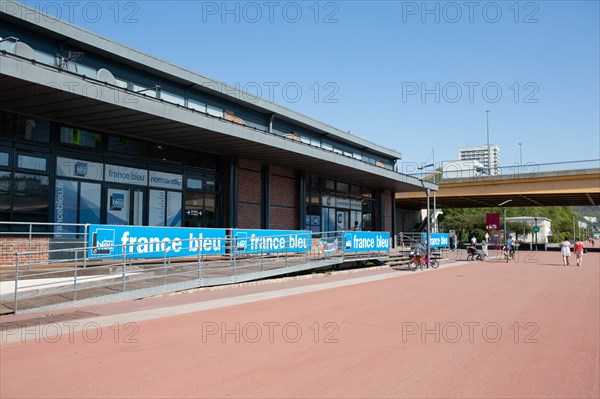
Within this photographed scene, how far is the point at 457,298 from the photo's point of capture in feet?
44.2

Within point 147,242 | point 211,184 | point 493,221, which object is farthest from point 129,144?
point 493,221

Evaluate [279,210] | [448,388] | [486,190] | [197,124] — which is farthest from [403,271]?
[486,190]

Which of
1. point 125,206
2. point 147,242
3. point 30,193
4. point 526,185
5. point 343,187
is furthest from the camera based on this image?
point 526,185

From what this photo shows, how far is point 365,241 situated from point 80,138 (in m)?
Result: 12.9

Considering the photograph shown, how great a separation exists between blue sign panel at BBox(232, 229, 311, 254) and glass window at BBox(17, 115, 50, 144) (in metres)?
6.49

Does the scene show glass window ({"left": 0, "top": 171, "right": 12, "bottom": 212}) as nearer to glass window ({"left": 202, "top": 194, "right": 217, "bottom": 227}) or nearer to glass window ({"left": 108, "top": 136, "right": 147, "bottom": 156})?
glass window ({"left": 108, "top": 136, "right": 147, "bottom": 156})

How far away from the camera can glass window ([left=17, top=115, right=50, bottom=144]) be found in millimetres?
14359

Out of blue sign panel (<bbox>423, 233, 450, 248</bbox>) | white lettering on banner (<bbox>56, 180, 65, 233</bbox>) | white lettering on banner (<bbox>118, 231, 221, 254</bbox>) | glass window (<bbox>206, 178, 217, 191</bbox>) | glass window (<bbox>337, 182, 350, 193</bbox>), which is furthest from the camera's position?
blue sign panel (<bbox>423, 233, 450, 248</bbox>)

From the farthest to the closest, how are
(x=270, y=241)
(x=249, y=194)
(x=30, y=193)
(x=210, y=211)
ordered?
(x=249, y=194)
(x=210, y=211)
(x=270, y=241)
(x=30, y=193)

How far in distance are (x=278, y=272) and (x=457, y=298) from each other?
587 centimetres

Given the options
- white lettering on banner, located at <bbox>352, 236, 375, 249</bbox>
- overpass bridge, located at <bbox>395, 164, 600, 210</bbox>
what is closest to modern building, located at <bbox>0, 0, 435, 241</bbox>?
white lettering on banner, located at <bbox>352, 236, 375, 249</bbox>

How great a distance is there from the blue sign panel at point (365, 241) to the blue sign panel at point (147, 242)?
6.78m

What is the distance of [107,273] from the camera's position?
1315cm

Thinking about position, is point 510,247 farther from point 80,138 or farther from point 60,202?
point 60,202
